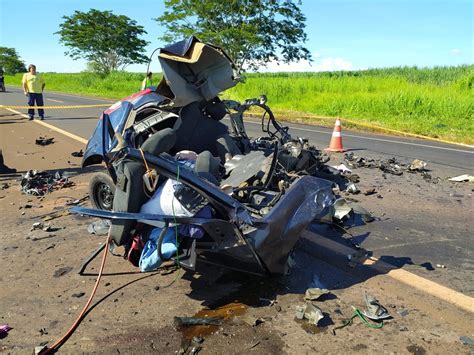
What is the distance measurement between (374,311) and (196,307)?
1.30m

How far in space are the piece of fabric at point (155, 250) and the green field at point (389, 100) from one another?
11930 millimetres

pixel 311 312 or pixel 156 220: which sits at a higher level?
pixel 156 220

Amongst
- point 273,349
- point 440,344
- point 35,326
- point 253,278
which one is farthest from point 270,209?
point 35,326

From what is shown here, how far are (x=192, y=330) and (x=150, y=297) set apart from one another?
61 cm

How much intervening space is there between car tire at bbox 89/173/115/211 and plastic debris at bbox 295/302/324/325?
2.60 meters

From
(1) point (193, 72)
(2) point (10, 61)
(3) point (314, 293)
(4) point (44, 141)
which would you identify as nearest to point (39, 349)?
(3) point (314, 293)

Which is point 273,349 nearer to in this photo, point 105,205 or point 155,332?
point 155,332

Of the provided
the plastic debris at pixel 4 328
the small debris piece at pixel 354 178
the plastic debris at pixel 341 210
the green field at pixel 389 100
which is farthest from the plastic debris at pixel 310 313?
the green field at pixel 389 100

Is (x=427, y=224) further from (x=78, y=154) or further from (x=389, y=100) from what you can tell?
(x=389, y=100)

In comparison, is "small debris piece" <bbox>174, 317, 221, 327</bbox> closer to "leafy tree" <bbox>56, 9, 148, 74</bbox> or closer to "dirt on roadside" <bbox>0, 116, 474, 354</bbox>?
"dirt on roadside" <bbox>0, 116, 474, 354</bbox>

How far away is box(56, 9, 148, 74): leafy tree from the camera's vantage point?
5303cm

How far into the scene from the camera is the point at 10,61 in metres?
97.4

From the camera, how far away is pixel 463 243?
4656 mm

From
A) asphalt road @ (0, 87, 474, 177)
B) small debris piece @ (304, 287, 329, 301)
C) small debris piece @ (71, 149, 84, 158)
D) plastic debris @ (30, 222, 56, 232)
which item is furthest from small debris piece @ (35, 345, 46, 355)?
asphalt road @ (0, 87, 474, 177)
